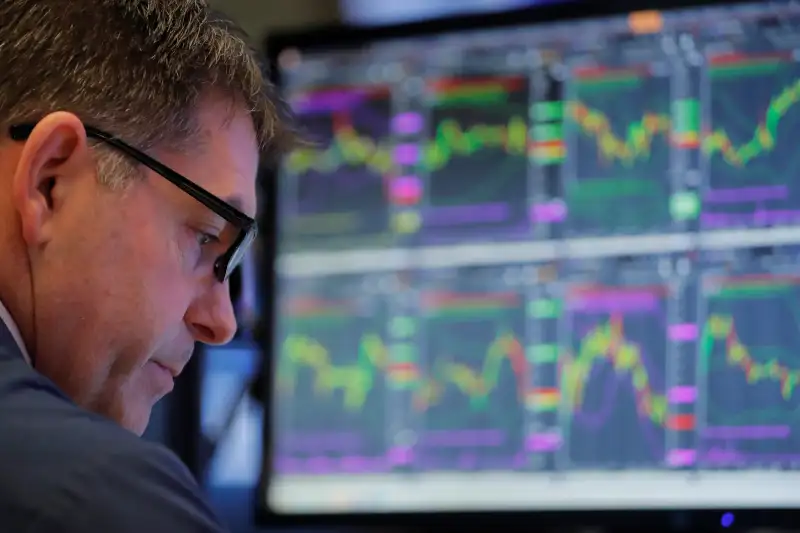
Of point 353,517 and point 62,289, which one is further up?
point 62,289

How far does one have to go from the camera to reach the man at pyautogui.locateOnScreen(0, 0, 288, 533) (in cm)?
72

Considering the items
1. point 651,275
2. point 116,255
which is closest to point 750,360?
point 651,275

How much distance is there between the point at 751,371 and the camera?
3.20 ft

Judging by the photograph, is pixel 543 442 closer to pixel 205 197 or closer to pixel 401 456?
pixel 401 456

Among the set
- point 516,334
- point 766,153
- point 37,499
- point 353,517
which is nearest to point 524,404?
point 516,334

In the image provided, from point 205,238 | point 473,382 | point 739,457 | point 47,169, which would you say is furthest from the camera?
point 473,382

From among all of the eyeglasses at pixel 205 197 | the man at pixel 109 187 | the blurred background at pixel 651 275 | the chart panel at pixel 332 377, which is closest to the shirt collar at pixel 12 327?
the man at pixel 109 187

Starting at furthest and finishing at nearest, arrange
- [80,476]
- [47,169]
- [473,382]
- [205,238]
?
[473,382]
[205,238]
[47,169]
[80,476]

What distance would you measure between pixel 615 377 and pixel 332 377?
0.28 m

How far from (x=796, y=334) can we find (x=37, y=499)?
66 cm

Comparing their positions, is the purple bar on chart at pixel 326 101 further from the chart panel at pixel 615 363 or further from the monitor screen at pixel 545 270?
the chart panel at pixel 615 363

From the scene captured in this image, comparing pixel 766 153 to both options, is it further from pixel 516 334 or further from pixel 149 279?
pixel 149 279

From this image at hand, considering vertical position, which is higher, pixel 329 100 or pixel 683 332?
pixel 329 100

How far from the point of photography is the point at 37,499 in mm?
576
